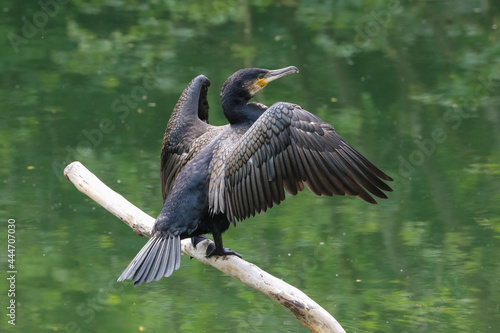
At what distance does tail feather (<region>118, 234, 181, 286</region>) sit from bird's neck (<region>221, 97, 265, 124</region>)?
0.79 meters

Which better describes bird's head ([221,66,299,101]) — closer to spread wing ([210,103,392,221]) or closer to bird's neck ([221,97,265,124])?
bird's neck ([221,97,265,124])

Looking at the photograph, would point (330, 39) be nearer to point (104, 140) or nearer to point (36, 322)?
point (104, 140)

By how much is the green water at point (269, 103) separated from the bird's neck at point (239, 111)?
1717 millimetres

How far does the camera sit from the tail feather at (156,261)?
4406mm

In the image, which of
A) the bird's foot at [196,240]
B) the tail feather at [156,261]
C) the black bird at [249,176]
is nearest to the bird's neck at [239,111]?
the black bird at [249,176]

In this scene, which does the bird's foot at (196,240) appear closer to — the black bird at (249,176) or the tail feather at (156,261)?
the black bird at (249,176)

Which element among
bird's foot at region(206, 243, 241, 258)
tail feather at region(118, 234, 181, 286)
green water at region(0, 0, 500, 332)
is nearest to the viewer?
tail feather at region(118, 234, 181, 286)

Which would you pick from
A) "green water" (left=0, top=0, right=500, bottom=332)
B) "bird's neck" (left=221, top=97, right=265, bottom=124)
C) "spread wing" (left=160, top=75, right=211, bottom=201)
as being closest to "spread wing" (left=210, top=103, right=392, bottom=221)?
"bird's neck" (left=221, top=97, right=265, bottom=124)

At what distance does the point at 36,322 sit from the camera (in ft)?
20.4

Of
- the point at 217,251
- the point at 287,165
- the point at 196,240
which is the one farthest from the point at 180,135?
the point at 287,165

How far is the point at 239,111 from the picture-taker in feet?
16.5

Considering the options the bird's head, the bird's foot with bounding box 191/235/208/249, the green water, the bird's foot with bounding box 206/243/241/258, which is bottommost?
the green water

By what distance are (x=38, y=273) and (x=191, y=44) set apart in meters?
5.65

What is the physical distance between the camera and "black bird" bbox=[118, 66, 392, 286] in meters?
4.46
